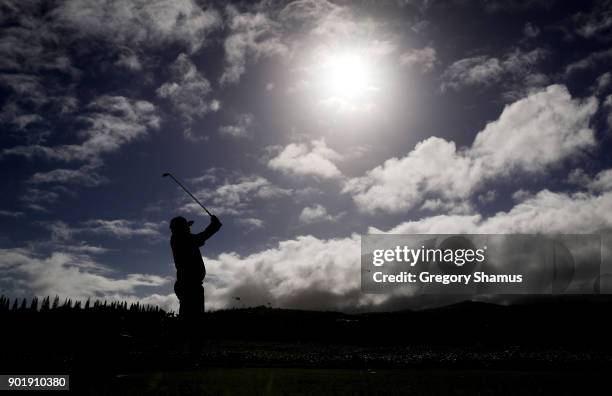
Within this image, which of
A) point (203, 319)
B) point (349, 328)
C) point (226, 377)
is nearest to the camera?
point (226, 377)

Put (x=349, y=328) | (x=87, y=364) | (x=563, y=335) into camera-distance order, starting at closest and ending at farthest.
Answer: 1. (x=87, y=364)
2. (x=563, y=335)
3. (x=349, y=328)

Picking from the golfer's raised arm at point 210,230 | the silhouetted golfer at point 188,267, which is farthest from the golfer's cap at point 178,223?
the golfer's raised arm at point 210,230

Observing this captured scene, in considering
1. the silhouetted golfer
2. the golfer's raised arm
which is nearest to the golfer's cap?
the silhouetted golfer

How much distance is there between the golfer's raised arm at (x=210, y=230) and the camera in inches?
399

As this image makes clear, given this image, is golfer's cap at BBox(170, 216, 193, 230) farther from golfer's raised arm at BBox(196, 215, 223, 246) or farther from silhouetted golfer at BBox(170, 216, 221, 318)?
golfer's raised arm at BBox(196, 215, 223, 246)

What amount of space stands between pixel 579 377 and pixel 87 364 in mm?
9735

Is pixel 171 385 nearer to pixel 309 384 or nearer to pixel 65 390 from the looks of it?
pixel 65 390

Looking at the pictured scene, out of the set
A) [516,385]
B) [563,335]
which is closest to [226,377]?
[516,385]

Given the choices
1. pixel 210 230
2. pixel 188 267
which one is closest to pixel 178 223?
pixel 210 230

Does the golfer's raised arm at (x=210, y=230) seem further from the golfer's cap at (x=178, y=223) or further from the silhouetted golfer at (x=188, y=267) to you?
the golfer's cap at (x=178, y=223)

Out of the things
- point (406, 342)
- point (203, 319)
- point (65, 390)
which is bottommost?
point (406, 342)

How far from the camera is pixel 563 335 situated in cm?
4138

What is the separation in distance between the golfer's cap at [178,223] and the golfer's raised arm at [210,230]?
0.40 metres

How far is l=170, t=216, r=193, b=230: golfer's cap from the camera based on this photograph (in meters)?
10.1
